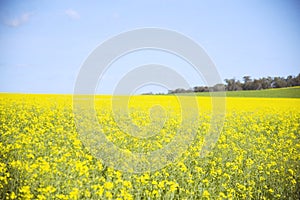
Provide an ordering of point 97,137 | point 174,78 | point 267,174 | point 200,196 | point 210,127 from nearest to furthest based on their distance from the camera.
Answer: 1. point 200,196
2. point 267,174
3. point 97,137
4. point 174,78
5. point 210,127

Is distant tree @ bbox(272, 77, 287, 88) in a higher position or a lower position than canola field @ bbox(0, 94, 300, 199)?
higher

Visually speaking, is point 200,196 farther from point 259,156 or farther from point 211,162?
point 259,156

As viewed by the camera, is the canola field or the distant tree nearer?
the canola field

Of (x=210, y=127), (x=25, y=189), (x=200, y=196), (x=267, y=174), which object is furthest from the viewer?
(x=210, y=127)

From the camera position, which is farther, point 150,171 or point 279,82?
point 279,82

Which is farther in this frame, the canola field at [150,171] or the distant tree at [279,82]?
the distant tree at [279,82]

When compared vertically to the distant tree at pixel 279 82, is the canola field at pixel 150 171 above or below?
below

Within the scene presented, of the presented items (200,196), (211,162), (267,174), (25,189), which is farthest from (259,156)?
(25,189)

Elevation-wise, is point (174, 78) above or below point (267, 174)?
above

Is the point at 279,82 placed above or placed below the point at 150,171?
above

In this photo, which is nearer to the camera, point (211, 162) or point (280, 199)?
point (280, 199)

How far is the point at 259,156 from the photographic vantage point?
24.6ft

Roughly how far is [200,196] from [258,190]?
1150 mm

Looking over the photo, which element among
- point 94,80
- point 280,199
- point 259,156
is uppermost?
point 94,80
